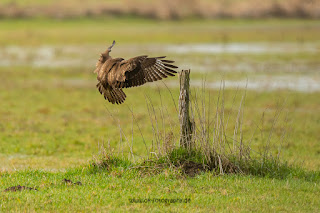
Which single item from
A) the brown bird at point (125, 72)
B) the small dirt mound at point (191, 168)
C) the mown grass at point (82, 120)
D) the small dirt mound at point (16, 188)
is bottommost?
the mown grass at point (82, 120)

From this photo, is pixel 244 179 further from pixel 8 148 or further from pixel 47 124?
pixel 47 124

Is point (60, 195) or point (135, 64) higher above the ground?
point (135, 64)

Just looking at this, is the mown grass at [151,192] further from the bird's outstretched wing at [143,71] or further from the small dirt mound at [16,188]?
the bird's outstretched wing at [143,71]

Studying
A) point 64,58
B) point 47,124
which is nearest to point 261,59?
point 64,58

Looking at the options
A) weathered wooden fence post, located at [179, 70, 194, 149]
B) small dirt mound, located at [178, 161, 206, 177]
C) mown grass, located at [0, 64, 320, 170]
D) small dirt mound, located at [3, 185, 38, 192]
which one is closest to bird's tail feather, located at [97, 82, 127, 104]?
mown grass, located at [0, 64, 320, 170]

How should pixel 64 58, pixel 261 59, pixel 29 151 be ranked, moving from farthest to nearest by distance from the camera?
pixel 64 58
pixel 261 59
pixel 29 151

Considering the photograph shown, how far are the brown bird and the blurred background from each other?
85cm

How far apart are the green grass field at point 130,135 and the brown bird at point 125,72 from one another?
0.61 meters

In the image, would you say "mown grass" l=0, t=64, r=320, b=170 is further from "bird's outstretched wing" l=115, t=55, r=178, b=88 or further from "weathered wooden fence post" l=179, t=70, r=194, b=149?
"bird's outstretched wing" l=115, t=55, r=178, b=88

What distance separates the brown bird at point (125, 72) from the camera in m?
8.59

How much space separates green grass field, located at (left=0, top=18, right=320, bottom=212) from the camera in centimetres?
845

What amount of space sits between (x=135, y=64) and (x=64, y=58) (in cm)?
2907

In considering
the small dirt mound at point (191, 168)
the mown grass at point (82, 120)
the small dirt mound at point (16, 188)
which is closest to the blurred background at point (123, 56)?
the mown grass at point (82, 120)

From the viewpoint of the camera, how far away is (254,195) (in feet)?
28.5
